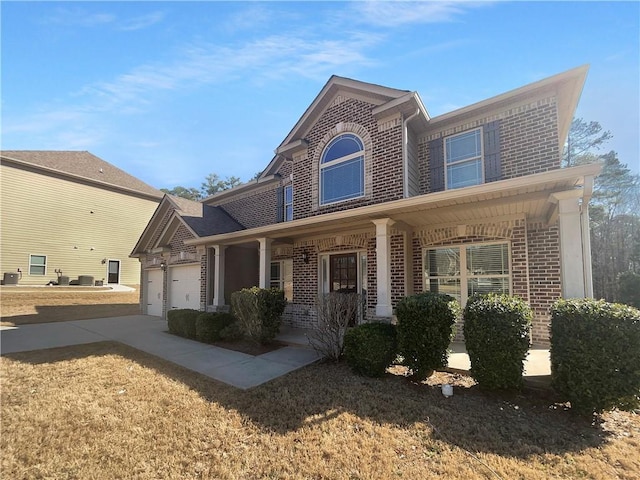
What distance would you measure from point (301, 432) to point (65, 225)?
2581 centimetres

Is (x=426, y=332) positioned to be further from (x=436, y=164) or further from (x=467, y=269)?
(x=436, y=164)

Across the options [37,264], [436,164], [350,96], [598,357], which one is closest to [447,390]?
[598,357]

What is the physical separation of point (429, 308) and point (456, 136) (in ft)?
18.1

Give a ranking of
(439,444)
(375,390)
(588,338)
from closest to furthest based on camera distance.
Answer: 1. (439,444)
2. (588,338)
3. (375,390)

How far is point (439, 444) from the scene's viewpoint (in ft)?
11.2

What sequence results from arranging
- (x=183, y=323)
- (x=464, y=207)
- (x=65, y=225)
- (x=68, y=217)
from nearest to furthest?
(x=464, y=207)
(x=183, y=323)
(x=65, y=225)
(x=68, y=217)

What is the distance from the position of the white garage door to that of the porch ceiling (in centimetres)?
452

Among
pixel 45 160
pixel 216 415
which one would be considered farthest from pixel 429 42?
pixel 45 160

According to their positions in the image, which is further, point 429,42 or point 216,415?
point 429,42

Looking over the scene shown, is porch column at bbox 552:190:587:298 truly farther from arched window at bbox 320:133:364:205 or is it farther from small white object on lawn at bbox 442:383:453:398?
arched window at bbox 320:133:364:205

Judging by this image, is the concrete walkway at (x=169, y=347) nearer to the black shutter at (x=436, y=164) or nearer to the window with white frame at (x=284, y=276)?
the window with white frame at (x=284, y=276)

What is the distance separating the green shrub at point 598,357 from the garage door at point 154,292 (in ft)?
47.6

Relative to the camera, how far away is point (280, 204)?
12.6 meters

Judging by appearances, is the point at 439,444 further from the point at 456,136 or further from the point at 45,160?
the point at 45,160
